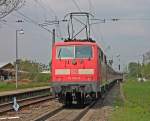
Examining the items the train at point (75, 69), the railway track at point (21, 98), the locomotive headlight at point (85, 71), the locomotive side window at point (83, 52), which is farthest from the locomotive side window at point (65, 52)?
the railway track at point (21, 98)

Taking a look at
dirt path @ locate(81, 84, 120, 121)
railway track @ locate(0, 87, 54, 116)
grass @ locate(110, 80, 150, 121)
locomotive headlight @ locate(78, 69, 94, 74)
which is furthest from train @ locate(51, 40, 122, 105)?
railway track @ locate(0, 87, 54, 116)

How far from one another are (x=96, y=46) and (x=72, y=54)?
139 cm

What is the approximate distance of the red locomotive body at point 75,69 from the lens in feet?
82.1

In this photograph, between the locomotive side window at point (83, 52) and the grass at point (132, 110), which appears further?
the locomotive side window at point (83, 52)

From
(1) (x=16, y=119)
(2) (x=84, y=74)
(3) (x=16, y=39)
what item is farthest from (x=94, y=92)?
(3) (x=16, y=39)

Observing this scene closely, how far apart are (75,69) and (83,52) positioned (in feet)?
3.63

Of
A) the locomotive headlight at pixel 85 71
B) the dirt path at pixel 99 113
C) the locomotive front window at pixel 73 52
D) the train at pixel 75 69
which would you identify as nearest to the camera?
the dirt path at pixel 99 113

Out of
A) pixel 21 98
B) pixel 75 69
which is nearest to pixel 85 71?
pixel 75 69

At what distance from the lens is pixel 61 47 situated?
25.7 metres

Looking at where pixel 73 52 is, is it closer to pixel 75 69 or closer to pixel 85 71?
pixel 75 69

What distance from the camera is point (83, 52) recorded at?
25766 mm

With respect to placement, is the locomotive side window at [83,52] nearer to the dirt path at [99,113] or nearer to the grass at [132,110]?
the dirt path at [99,113]

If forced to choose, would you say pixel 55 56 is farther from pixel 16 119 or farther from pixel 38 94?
pixel 38 94

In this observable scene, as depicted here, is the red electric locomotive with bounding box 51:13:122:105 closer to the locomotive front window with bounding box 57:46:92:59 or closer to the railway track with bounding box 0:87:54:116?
the locomotive front window with bounding box 57:46:92:59
